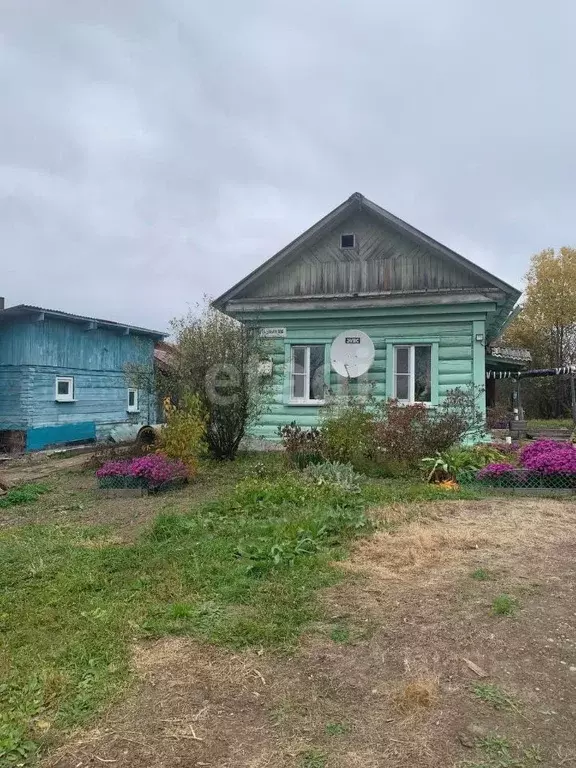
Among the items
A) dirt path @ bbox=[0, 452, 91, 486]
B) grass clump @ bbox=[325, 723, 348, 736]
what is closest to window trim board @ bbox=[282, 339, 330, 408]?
dirt path @ bbox=[0, 452, 91, 486]

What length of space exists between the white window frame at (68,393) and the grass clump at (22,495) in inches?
351

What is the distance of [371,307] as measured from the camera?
13.3 metres

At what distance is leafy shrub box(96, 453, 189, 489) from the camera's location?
350 inches

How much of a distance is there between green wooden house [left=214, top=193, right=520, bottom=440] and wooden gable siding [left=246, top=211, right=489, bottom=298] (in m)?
0.03

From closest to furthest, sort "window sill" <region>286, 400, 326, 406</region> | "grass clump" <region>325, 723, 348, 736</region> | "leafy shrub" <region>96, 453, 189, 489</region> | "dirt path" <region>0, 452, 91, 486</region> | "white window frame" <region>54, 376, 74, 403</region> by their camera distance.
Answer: "grass clump" <region>325, 723, 348, 736</region> → "leafy shrub" <region>96, 453, 189, 489</region> → "dirt path" <region>0, 452, 91, 486</region> → "window sill" <region>286, 400, 326, 406</region> → "white window frame" <region>54, 376, 74, 403</region>

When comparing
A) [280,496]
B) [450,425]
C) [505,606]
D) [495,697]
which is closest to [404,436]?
[450,425]

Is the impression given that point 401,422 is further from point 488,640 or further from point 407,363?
point 488,640

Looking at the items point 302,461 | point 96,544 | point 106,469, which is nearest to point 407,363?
point 302,461

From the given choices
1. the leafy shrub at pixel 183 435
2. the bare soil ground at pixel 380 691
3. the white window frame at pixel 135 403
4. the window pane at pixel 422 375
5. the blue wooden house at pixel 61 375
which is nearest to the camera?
the bare soil ground at pixel 380 691

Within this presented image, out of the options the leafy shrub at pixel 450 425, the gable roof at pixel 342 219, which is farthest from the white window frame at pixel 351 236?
the leafy shrub at pixel 450 425

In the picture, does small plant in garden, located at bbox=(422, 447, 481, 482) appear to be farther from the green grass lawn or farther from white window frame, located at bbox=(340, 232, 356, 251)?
white window frame, located at bbox=(340, 232, 356, 251)

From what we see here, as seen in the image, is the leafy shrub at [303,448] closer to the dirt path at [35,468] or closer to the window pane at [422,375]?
the window pane at [422,375]

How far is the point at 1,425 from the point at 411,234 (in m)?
13.5

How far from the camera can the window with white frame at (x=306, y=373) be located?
1387 centimetres
